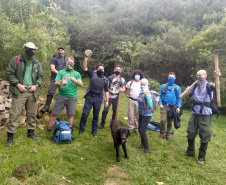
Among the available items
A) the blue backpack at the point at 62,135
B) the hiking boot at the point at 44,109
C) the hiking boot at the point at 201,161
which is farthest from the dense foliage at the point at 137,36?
the hiking boot at the point at 201,161

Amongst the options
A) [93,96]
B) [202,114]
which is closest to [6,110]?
[93,96]

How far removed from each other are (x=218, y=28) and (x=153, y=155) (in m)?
12.2

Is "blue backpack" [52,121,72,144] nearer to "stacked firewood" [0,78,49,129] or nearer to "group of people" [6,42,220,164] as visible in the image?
"group of people" [6,42,220,164]

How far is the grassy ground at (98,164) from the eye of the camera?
10.9 ft

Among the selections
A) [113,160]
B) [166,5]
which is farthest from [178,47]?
[113,160]

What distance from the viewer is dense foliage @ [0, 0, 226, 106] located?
28.7 feet

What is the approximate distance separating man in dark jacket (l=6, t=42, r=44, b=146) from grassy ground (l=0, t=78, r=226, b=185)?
0.52 meters

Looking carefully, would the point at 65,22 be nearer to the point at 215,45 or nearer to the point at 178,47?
the point at 178,47

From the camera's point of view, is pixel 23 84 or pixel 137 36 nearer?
pixel 23 84

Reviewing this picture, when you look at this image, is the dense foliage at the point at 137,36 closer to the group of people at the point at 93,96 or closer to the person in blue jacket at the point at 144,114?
the group of people at the point at 93,96

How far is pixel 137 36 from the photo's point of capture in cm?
2139

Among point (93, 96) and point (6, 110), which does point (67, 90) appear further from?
point (6, 110)

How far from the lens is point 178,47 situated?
643 inches

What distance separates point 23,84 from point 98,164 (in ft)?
8.07
